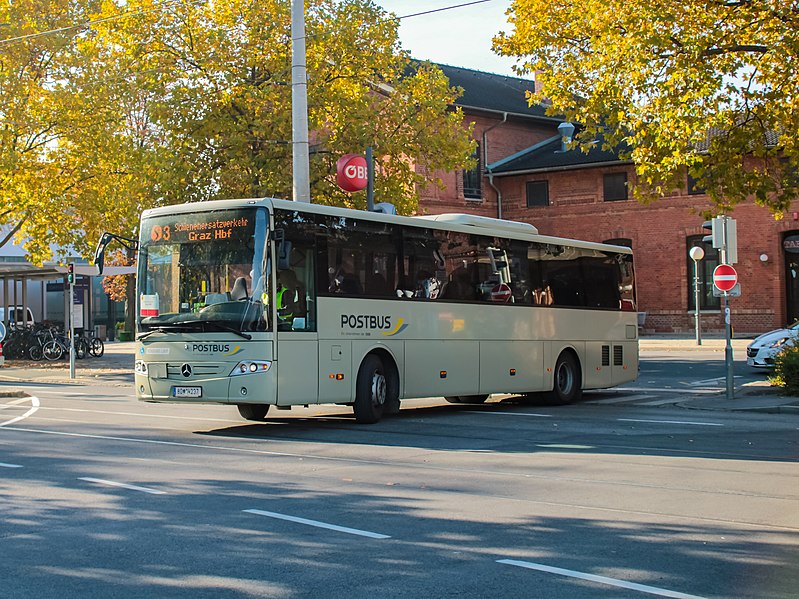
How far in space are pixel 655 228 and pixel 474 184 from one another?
927 centimetres

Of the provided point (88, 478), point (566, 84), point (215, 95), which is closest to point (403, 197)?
point (215, 95)

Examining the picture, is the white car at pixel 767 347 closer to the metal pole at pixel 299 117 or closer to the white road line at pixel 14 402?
the metal pole at pixel 299 117

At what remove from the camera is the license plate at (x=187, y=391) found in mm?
14938

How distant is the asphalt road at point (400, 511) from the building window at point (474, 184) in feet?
123

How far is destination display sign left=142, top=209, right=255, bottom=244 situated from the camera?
592 inches

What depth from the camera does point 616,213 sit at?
164 ft

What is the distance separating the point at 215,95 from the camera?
3022 centimetres

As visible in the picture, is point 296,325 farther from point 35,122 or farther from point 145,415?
point 35,122

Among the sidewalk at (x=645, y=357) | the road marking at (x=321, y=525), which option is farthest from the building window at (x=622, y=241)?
the road marking at (x=321, y=525)

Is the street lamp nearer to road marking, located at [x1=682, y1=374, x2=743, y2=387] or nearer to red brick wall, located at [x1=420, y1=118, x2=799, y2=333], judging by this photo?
red brick wall, located at [x1=420, y1=118, x2=799, y2=333]

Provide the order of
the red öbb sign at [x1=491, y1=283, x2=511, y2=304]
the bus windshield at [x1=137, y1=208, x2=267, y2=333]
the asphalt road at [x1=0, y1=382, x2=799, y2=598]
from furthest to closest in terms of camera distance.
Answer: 1. the red öbb sign at [x1=491, y1=283, x2=511, y2=304]
2. the bus windshield at [x1=137, y1=208, x2=267, y2=333]
3. the asphalt road at [x1=0, y1=382, x2=799, y2=598]

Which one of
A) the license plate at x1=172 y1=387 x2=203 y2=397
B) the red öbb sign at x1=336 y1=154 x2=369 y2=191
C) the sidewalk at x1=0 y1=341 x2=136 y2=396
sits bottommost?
the sidewalk at x1=0 y1=341 x2=136 y2=396

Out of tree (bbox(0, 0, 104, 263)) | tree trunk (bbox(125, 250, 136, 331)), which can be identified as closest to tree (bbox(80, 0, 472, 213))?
tree (bbox(0, 0, 104, 263))

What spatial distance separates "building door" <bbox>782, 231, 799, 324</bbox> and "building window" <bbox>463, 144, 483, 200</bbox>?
14529 millimetres
